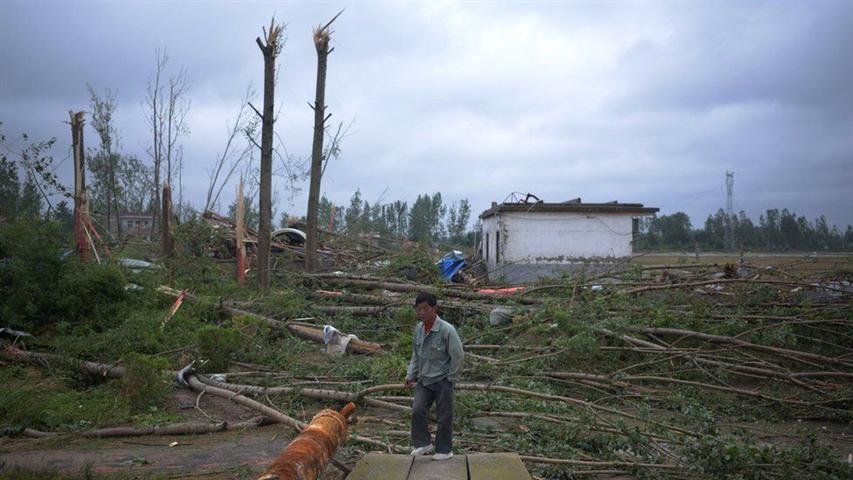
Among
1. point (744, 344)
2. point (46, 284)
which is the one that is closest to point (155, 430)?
point (46, 284)

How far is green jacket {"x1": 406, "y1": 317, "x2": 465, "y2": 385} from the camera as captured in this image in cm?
546

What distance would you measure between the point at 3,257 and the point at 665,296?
13.2 metres

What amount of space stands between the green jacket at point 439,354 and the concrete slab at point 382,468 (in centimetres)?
90

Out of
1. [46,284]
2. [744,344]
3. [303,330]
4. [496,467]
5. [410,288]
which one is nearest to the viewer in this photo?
[496,467]

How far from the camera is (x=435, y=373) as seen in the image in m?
5.50

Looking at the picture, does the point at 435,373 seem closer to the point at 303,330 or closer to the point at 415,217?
the point at 303,330

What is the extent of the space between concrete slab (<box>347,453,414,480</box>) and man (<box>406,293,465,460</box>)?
0.73 metres

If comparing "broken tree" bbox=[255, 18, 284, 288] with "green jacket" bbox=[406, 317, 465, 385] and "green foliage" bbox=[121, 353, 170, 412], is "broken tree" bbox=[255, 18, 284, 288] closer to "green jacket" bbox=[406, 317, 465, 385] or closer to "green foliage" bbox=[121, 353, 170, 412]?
"green foliage" bbox=[121, 353, 170, 412]

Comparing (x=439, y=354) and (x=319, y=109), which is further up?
(x=319, y=109)

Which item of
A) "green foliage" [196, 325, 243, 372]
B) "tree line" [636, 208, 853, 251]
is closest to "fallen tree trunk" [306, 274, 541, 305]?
"green foliage" [196, 325, 243, 372]

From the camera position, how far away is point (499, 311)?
11.8 metres

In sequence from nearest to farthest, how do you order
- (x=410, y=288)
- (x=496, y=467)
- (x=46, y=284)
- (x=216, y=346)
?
(x=496, y=467), (x=216, y=346), (x=46, y=284), (x=410, y=288)

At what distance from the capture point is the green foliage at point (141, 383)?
26.2 feet

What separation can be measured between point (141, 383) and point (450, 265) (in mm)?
11450
